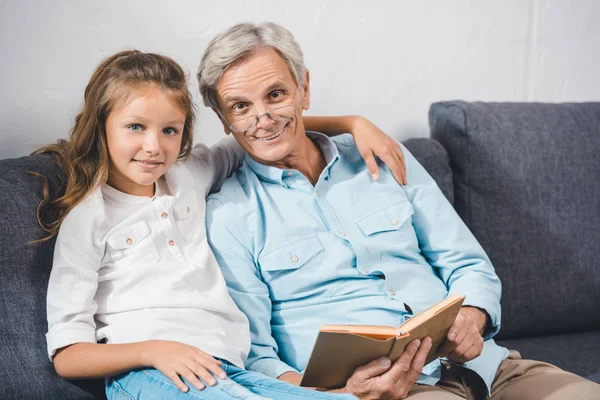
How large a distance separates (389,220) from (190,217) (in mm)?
513

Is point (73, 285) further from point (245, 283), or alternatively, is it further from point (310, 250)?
point (310, 250)

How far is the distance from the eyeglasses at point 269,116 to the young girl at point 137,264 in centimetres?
15

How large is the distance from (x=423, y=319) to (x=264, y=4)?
1.15 metres

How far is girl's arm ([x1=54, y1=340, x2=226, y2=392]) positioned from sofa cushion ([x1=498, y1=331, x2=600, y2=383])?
1040mm

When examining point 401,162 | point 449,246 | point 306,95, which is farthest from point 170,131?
point 449,246

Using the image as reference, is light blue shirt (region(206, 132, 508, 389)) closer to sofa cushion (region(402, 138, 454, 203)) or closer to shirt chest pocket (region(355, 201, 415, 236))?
shirt chest pocket (region(355, 201, 415, 236))

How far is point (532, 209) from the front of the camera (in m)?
2.07

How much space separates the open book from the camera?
126cm

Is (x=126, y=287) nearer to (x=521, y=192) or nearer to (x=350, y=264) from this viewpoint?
(x=350, y=264)

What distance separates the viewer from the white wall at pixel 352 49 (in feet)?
5.88

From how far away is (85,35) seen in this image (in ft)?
6.00

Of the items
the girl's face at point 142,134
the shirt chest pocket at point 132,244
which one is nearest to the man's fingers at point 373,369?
the shirt chest pocket at point 132,244

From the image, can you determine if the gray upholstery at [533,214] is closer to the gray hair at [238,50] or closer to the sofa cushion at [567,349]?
the sofa cushion at [567,349]

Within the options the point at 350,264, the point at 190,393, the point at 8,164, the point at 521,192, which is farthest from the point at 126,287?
the point at 521,192
